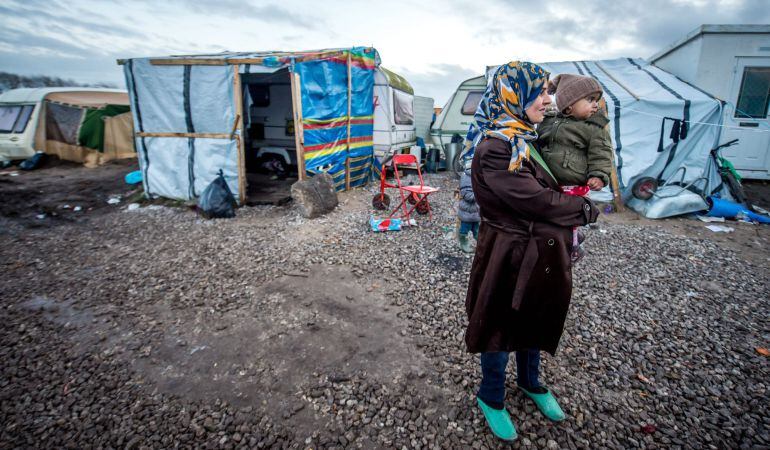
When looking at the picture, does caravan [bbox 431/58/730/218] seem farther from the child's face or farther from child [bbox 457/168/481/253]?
the child's face

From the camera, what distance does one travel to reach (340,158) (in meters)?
8.17

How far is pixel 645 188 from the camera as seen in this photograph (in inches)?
287

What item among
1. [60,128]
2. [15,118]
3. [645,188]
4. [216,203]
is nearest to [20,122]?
[15,118]

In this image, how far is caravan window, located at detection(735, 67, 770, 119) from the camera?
9.16 m

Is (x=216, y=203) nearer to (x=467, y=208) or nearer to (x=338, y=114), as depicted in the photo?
(x=338, y=114)

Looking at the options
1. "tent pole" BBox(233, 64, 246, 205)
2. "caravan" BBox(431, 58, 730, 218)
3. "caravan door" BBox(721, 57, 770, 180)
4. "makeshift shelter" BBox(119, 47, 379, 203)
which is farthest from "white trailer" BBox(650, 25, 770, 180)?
"tent pole" BBox(233, 64, 246, 205)

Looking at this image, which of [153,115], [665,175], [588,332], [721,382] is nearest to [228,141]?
[153,115]

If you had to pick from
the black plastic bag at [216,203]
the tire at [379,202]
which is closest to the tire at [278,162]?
the black plastic bag at [216,203]

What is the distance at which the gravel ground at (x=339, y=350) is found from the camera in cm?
230

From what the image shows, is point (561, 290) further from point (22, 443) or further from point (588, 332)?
point (22, 443)

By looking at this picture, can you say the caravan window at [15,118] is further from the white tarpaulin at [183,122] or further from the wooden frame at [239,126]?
the wooden frame at [239,126]

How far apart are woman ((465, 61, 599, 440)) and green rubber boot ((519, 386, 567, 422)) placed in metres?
0.53

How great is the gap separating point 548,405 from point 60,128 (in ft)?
54.5

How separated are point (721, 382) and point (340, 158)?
710cm
